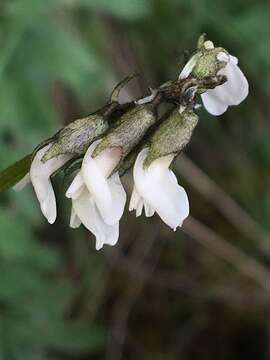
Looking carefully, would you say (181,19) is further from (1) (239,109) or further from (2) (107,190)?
(2) (107,190)

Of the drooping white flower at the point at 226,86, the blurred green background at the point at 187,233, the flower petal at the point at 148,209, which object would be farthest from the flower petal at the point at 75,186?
the blurred green background at the point at 187,233

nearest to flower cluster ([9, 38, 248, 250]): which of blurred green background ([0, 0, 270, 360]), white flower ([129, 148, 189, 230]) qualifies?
white flower ([129, 148, 189, 230])

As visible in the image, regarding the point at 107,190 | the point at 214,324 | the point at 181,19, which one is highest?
the point at 181,19

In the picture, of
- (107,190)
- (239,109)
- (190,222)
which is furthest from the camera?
(239,109)

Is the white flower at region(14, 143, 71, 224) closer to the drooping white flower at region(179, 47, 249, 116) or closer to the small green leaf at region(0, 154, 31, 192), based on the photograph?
the small green leaf at region(0, 154, 31, 192)

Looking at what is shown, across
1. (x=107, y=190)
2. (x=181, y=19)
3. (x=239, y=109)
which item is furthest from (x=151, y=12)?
(x=107, y=190)
